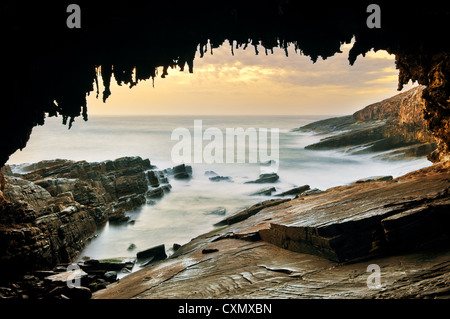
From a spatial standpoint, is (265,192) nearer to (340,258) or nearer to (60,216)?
(60,216)

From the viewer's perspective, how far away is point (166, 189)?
17.3 m

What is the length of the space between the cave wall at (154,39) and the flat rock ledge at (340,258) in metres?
3.24

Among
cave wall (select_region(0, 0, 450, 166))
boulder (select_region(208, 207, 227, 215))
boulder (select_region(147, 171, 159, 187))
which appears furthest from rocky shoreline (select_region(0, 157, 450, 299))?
boulder (select_region(147, 171, 159, 187))

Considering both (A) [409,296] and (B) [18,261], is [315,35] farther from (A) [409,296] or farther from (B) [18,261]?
(B) [18,261]

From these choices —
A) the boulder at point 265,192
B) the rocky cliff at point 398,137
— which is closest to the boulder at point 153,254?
the boulder at point 265,192

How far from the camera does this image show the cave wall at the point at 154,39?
4.03 m

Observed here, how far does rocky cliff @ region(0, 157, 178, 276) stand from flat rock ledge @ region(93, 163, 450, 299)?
2059 mm

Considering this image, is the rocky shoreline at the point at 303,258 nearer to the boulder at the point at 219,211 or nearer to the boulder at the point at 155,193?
the boulder at the point at 219,211

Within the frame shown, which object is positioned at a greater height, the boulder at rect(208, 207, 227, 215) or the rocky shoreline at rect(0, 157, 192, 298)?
the rocky shoreline at rect(0, 157, 192, 298)

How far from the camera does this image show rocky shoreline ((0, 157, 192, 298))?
5.30 m

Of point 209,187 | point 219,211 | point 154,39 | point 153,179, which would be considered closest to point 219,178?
point 209,187

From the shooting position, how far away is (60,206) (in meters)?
9.21

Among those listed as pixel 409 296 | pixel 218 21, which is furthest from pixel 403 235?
pixel 218 21

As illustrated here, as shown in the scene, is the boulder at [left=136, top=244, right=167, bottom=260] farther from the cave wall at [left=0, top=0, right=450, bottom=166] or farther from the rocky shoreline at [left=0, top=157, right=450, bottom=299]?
the cave wall at [left=0, top=0, right=450, bottom=166]
